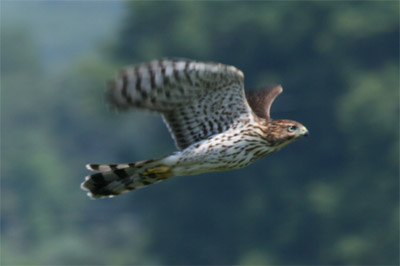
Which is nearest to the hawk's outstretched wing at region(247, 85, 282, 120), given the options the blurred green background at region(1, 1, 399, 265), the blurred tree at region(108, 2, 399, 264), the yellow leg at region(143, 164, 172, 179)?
the yellow leg at region(143, 164, 172, 179)

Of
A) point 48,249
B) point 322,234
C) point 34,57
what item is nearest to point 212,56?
point 322,234

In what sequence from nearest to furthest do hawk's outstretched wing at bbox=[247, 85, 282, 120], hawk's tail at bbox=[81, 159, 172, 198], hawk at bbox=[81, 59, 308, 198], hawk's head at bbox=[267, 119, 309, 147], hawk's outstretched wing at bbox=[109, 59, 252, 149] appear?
hawk's outstretched wing at bbox=[109, 59, 252, 149] < hawk at bbox=[81, 59, 308, 198] < hawk's head at bbox=[267, 119, 309, 147] < hawk's tail at bbox=[81, 159, 172, 198] < hawk's outstretched wing at bbox=[247, 85, 282, 120]

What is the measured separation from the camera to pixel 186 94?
10477mm

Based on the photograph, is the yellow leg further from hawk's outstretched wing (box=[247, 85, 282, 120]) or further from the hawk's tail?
hawk's outstretched wing (box=[247, 85, 282, 120])

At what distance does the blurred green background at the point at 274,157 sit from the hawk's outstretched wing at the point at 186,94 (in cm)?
1941

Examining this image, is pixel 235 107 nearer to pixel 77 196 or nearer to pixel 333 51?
pixel 333 51

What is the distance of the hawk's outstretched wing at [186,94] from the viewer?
390 inches

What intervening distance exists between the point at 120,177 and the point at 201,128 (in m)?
0.95

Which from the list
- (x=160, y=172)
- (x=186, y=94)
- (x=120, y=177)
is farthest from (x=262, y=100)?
(x=120, y=177)

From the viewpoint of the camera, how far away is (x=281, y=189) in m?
36.7

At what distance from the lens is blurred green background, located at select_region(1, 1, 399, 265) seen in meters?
36.1

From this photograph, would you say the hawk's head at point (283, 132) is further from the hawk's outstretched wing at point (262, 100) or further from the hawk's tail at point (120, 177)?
the hawk's tail at point (120, 177)

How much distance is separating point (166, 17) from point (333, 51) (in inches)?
272

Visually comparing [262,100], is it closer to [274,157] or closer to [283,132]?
[283,132]
